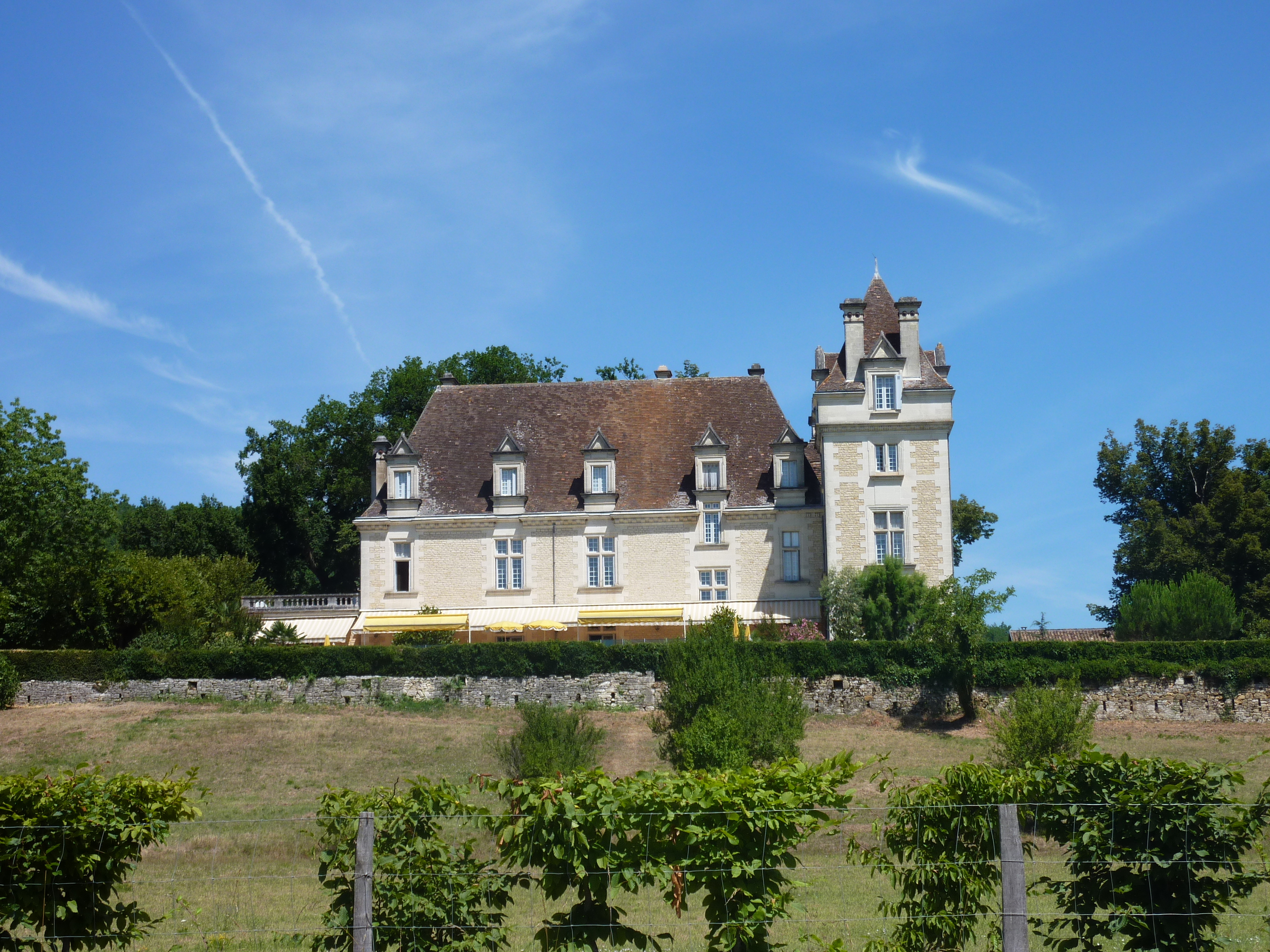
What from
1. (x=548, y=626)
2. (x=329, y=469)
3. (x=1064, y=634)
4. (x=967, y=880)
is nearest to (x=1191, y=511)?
(x=1064, y=634)

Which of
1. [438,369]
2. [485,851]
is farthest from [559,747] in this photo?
[438,369]

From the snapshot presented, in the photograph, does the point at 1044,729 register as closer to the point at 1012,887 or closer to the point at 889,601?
the point at 889,601

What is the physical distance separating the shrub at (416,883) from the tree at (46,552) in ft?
118

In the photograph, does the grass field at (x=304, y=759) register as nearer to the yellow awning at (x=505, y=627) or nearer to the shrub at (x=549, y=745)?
the shrub at (x=549, y=745)

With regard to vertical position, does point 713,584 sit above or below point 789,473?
Result: below

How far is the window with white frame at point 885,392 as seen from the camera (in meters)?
40.9

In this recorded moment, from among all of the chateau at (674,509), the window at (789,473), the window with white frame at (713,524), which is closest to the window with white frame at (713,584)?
the chateau at (674,509)

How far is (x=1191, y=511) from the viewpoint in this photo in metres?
55.5

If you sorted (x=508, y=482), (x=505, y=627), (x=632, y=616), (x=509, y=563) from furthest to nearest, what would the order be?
1. (x=508, y=482)
2. (x=509, y=563)
3. (x=632, y=616)
4. (x=505, y=627)

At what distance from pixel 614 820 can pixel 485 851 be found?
38.4 ft

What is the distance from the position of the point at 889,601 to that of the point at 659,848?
31274 mm

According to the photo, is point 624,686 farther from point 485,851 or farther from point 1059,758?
point 1059,758

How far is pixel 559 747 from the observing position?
2480 cm

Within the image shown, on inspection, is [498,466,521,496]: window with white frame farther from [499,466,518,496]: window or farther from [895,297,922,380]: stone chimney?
[895,297,922,380]: stone chimney
